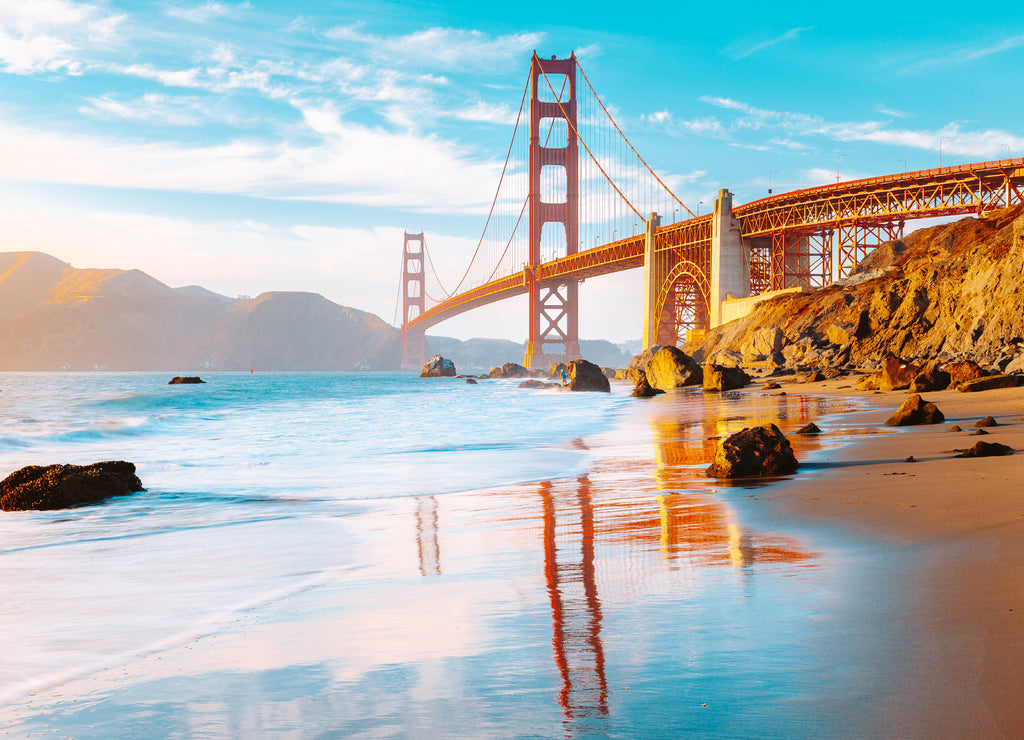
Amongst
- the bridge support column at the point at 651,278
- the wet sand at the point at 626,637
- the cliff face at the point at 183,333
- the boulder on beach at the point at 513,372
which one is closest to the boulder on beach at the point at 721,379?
the wet sand at the point at 626,637

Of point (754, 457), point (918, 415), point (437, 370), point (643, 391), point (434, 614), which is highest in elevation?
point (437, 370)

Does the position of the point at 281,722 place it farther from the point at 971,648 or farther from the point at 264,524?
the point at 264,524

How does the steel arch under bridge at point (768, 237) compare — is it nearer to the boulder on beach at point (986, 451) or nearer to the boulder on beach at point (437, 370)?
the boulder on beach at point (437, 370)

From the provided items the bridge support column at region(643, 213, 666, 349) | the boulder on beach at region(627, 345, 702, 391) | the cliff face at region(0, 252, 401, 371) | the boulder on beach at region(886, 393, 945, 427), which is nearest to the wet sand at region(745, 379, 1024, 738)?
the boulder on beach at region(886, 393, 945, 427)

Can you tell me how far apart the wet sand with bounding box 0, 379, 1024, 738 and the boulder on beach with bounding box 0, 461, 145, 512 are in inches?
152

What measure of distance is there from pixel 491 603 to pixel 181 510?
16.0ft

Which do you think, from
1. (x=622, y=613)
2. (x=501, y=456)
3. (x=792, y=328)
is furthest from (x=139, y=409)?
(x=622, y=613)

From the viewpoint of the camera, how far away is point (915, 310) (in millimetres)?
27953

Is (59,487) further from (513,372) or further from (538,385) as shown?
(513,372)

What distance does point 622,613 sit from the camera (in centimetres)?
309

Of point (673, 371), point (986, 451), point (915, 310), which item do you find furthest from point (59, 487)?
point (915, 310)

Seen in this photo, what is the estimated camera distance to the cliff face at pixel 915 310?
2381 cm

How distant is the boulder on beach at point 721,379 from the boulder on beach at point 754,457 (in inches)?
728

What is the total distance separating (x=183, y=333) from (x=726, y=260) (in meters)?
152
